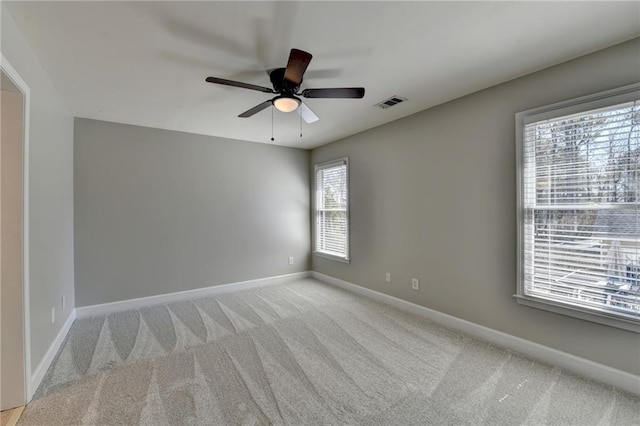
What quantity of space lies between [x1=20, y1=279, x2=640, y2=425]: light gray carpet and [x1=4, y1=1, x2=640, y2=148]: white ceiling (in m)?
2.49

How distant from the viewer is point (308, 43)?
6.60 feet

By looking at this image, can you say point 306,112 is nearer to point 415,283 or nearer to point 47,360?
point 415,283

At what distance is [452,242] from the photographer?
308cm

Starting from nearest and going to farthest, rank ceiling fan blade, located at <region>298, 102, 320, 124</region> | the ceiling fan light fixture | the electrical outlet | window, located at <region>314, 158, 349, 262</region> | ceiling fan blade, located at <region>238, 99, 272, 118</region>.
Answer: the ceiling fan light fixture
ceiling fan blade, located at <region>238, 99, 272, 118</region>
ceiling fan blade, located at <region>298, 102, 320, 124</region>
the electrical outlet
window, located at <region>314, 158, 349, 262</region>

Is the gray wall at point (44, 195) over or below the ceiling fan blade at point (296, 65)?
below

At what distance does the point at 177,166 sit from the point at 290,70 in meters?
2.83

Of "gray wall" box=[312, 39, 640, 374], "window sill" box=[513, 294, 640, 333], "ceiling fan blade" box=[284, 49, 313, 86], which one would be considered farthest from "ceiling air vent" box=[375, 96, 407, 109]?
"window sill" box=[513, 294, 640, 333]

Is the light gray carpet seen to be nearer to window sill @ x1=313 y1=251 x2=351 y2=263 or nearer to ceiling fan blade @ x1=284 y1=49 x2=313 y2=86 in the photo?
window sill @ x1=313 y1=251 x2=351 y2=263

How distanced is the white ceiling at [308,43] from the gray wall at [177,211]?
2.93 feet

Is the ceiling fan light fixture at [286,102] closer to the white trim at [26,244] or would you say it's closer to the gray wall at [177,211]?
the white trim at [26,244]

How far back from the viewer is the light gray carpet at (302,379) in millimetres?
1798

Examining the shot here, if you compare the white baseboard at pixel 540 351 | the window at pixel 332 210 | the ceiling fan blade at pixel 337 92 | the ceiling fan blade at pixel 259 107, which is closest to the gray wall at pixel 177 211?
the window at pixel 332 210

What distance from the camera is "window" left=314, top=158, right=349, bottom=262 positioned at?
14.9 feet

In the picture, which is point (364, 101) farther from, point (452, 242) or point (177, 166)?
point (177, 166)
